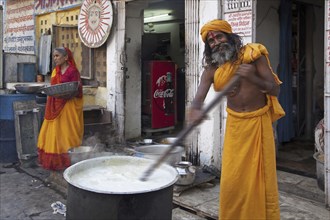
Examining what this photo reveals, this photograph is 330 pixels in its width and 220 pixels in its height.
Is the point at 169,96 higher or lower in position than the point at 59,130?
higher

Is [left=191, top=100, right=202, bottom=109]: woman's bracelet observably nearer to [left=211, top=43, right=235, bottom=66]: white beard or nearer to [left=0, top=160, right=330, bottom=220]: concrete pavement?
[left=211, top=43, right=235, bottom=66]: white beard

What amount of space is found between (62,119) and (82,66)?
8.99 feet

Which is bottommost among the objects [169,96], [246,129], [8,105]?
[246,129]

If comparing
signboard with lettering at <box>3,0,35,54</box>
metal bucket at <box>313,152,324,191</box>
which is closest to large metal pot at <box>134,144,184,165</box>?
metal bucket at <box>313,152,324,191</box>

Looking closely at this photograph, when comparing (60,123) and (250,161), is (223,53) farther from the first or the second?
(60,123)

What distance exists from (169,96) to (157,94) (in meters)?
0.39

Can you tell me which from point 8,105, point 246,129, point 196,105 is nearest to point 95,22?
point 8,105

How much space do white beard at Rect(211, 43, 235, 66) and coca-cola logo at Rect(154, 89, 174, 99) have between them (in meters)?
4.73

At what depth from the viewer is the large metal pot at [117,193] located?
2230mm

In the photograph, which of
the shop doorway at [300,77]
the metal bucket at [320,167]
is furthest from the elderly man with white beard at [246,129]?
the shop doorway at [300,77]

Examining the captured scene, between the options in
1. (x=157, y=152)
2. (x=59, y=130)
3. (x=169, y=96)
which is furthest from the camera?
(x=169, y=96)

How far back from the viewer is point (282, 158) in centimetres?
616

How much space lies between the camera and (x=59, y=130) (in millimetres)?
5578

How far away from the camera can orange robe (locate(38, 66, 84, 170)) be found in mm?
5539
